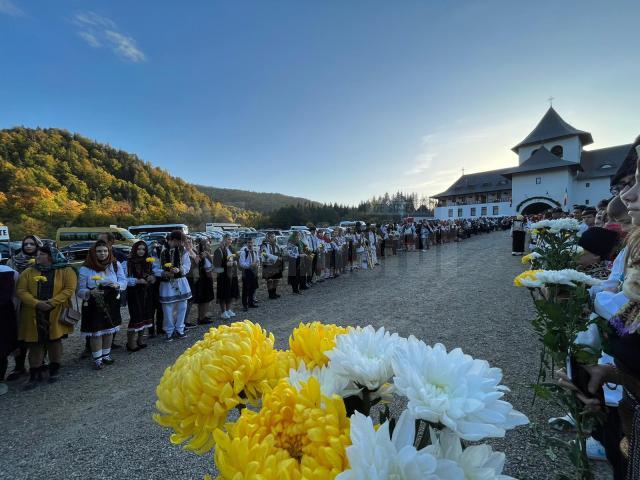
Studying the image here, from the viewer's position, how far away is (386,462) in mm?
539

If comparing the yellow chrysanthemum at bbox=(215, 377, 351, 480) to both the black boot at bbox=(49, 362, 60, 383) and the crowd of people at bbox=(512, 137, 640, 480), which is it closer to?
the crowd of people at bbox=(512, 137, 640, 480)

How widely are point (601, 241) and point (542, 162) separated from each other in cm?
5419

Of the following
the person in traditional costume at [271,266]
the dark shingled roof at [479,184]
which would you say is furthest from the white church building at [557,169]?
the person in traditional costume at [271,266]

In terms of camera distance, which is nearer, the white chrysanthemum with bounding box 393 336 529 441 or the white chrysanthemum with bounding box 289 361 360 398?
the white chrysanthemum with bounding box 393 336 529 441

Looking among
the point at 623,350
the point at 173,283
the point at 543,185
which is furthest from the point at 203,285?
Result: the point at 543,185

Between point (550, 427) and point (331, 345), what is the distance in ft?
10.9

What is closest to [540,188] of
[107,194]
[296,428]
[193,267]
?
[193,267]

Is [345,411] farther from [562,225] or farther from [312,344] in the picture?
[562,225]

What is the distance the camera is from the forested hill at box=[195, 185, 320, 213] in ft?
445

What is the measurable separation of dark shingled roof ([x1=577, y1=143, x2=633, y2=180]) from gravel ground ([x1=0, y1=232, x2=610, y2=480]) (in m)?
53.1

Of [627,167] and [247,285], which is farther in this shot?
[247,285]

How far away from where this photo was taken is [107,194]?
79.2 metres

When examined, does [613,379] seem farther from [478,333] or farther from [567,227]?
[478,333]

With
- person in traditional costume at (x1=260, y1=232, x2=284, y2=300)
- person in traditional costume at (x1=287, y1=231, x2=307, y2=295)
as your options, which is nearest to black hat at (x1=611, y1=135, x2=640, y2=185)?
person in traditional costume at (x1=260, y1=232, x2=284, y2=300)
